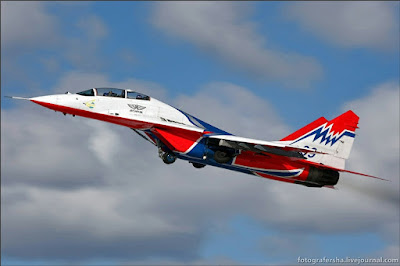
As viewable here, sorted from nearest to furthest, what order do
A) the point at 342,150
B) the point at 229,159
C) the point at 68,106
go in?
the point at 68,106
the point at 229,159
the point at 342,150

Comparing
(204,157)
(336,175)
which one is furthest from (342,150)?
(204,157)

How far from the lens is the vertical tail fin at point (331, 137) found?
126 ft

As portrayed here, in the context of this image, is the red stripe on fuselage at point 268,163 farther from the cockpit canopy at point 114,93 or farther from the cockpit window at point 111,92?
the cockpit window at point 111,92

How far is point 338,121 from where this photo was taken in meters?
38.9

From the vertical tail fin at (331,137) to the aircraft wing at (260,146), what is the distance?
2.41m

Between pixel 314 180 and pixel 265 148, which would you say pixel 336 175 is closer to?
pixel 314 180

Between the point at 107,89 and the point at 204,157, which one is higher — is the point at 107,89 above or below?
above

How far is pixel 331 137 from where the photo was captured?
1522 inches

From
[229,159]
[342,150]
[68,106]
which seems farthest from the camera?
[342,150]

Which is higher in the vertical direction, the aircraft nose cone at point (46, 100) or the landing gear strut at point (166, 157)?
the aircraft nose cone at point (46, 100)

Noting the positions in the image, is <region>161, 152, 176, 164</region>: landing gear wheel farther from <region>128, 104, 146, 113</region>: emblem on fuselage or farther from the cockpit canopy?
the cockpit canopy

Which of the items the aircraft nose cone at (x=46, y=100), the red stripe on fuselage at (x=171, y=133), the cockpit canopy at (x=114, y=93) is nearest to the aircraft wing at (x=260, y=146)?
the red stripe on fuselage at (x=171, y=133)

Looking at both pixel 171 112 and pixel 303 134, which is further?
pixel 303 134

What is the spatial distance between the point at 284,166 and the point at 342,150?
3.70 m
